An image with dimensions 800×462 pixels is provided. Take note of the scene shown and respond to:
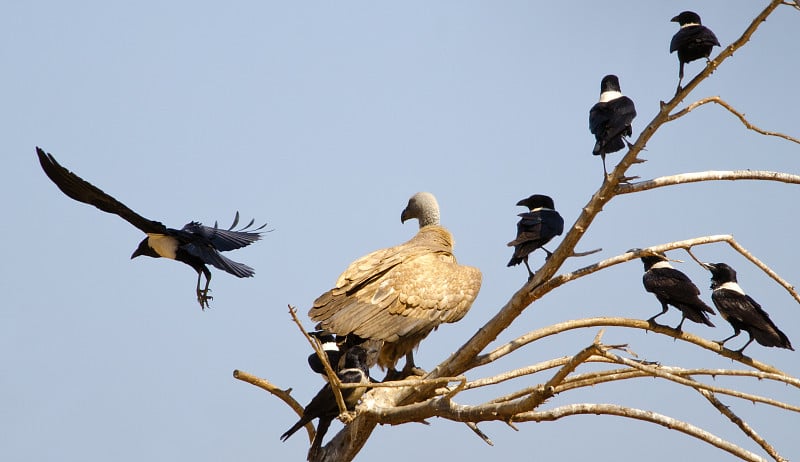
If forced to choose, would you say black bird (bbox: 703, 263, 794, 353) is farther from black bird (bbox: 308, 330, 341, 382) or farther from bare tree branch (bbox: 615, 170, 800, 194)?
black bird (bbox: 308, 330, 341, 382)

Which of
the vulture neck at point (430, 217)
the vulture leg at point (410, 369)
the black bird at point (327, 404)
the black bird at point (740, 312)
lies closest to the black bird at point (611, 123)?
the black bird at point (740, 312)

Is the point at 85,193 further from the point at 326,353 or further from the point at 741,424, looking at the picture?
the point at 741,424

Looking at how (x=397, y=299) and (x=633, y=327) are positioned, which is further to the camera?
(x=397, y=299)

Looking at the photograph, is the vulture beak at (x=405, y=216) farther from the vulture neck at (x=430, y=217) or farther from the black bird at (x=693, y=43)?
the black bird at (x=693, y=43)

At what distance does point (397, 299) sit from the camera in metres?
7.23

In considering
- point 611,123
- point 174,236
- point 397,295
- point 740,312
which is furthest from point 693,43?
point 174,236

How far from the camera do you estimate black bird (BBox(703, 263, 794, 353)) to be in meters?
6.19

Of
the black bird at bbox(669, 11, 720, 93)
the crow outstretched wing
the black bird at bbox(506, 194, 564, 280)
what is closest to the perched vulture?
the black bird at bbox(506, 194, 564, 280)

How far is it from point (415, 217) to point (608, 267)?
3.11 metres

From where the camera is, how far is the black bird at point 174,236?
6621 mm

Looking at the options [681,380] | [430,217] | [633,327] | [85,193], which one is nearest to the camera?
[681,380]

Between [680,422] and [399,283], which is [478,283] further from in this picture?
[680,422]

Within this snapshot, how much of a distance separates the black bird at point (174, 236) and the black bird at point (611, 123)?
2.40 metres

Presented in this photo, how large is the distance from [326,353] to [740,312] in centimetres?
265
